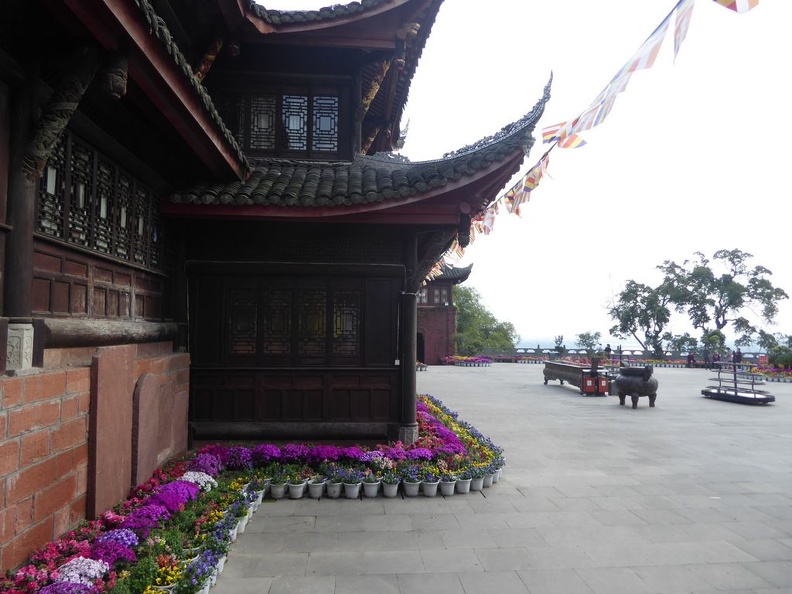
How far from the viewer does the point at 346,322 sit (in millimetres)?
7410

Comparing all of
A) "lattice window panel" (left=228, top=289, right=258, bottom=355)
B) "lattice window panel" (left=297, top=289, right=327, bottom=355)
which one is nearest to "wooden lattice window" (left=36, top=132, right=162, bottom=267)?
"lattice window panel" (left=228, top=289, right=258, bottom=355)

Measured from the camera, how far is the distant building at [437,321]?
38.8 metres

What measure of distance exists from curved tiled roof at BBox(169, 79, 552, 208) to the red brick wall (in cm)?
261

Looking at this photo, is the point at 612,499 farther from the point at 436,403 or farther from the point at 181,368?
the point at 436,403

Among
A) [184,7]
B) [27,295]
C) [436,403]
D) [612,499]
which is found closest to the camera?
[27,295]

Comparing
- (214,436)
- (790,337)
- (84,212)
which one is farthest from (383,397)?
(790,337)

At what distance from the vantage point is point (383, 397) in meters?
7.43

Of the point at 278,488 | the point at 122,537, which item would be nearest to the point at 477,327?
the point at 278,488

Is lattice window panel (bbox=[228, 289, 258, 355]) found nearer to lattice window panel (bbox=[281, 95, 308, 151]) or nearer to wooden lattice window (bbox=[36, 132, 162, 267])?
wooden lattice window (bbox=[36, 132, 162, 267])

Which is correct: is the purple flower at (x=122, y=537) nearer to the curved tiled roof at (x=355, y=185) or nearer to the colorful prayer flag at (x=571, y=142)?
the curved tiled roof at (x=355, y=185)

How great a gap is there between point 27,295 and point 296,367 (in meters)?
3.93

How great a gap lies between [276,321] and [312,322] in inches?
19.2

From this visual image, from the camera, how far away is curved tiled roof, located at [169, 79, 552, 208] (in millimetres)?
6387

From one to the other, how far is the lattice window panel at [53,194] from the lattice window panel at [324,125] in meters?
4.50
